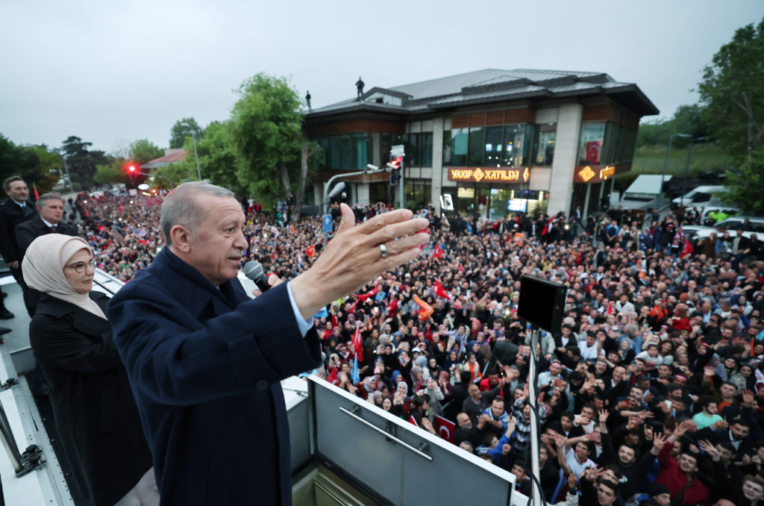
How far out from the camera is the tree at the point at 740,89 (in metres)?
23.7

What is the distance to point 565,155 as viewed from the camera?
20.7 m

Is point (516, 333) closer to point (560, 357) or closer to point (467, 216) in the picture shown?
point (560, 357)

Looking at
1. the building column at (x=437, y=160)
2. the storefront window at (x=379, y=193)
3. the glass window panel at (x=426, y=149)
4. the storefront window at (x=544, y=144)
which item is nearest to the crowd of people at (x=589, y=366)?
the storefront window at (x=544, y=144)

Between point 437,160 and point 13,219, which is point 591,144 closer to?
point 437,160

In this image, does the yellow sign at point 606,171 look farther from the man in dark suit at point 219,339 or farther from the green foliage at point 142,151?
the green foliage at point 142,151

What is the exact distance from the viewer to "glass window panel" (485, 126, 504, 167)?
2222cm

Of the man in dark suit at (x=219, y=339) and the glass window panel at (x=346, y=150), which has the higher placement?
the glass window panel at (x=346, y=150)

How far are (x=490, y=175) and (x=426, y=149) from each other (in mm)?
6473

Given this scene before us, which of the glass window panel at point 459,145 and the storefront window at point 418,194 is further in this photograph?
the storefront window at point 418,194

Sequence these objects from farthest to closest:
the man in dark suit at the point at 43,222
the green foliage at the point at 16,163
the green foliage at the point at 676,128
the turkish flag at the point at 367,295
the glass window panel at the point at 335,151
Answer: the green foliage at the point at 676,128 → the green foliage at the point at 16,163 → the glass window panel at the point at 335,151 → the turkish flag at the point at 367,295 → the man in dark suit at the point at 43,222

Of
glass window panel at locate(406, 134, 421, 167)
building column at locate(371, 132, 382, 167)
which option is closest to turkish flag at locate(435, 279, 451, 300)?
building column at locate(371, 132, 382, 167)

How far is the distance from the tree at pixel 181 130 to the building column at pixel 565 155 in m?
77.6

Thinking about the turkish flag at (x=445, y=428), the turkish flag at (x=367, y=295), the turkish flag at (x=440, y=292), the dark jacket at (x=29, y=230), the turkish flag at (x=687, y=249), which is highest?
the dark jacket at (x=29, y=230)

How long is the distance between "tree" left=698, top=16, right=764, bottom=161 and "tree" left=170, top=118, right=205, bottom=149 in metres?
83.1
